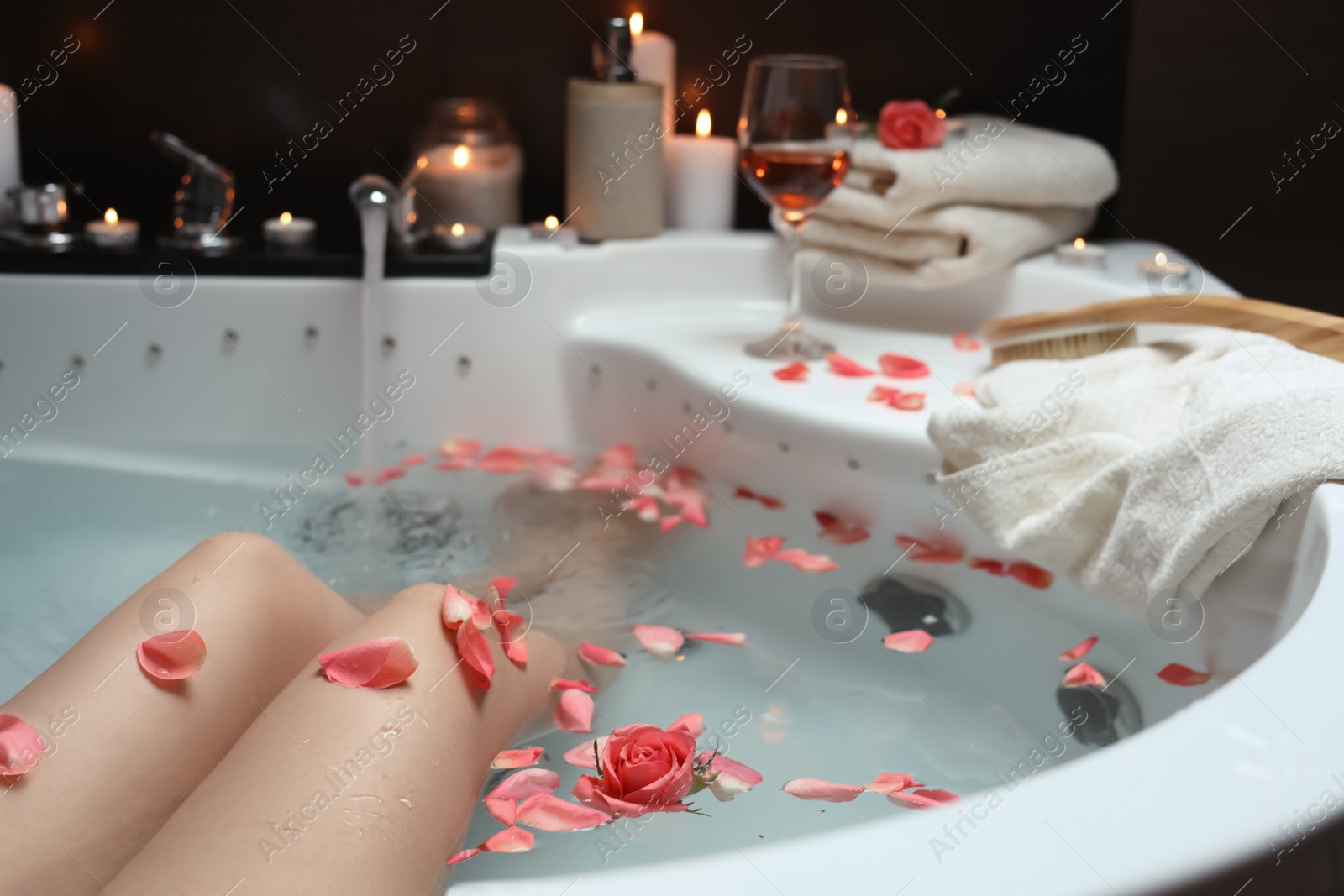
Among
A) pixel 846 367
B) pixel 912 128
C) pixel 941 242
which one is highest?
pixel 912 128

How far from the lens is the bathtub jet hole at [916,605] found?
1.02 meters

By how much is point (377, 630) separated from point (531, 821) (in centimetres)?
16

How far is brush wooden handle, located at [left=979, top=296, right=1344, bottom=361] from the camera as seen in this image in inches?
32.5

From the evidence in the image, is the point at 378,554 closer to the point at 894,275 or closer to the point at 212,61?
the point at 894,275

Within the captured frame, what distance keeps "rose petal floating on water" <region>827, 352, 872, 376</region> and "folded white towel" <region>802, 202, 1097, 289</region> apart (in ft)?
0.52

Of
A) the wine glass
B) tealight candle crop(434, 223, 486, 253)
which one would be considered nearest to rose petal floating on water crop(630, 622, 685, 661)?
the wine glass

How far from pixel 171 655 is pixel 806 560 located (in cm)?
62

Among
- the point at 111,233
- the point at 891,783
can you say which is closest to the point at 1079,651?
the point at 891,783

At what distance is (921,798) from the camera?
0.78 m

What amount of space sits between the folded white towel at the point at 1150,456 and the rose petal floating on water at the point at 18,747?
65cm

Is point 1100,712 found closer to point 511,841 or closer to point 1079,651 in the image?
point 1079,651

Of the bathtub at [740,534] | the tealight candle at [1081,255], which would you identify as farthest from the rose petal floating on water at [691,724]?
the tealight candle at [1081,255]

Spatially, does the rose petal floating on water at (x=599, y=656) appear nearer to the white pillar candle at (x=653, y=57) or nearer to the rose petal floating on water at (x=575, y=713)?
the rose petal floating on water at (x=575, y=713)

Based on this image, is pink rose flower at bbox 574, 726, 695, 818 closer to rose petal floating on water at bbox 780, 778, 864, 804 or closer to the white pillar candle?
rose petal floating on water at bbox 780, 778, 864, 804
